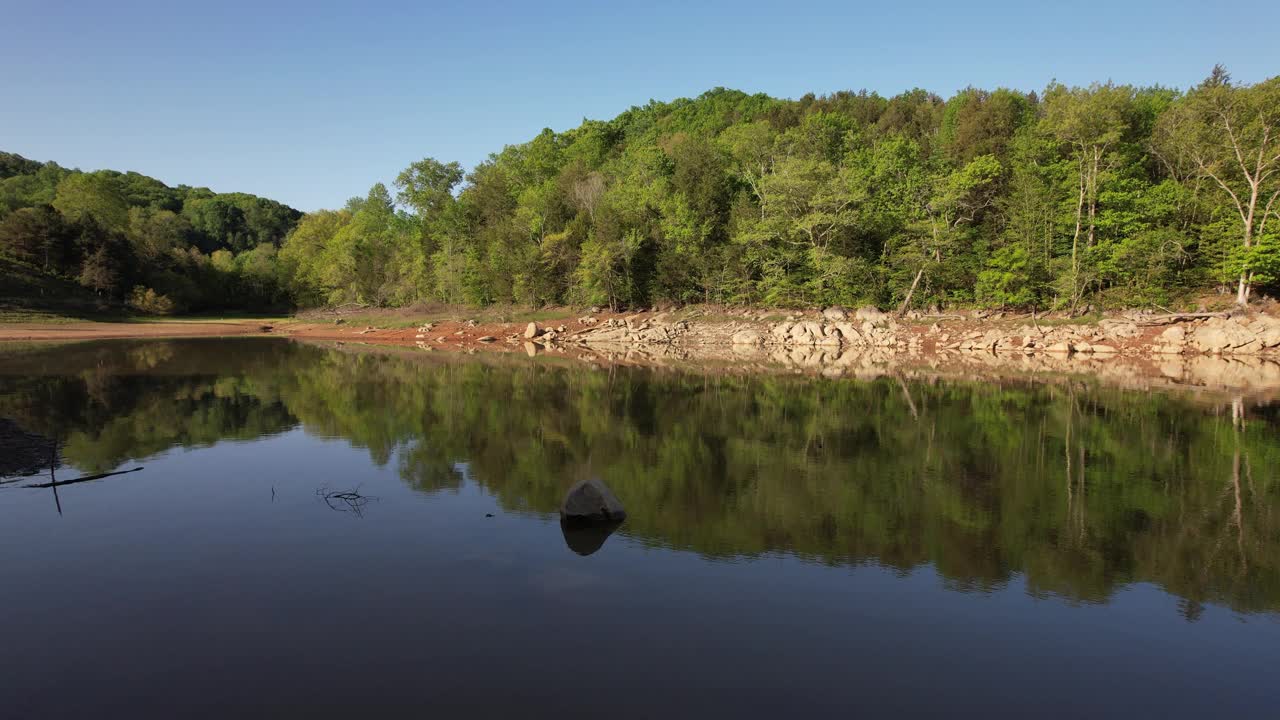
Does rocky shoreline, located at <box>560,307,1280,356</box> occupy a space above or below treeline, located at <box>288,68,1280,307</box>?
below

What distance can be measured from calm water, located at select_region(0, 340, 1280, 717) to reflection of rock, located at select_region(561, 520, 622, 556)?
0.54ft

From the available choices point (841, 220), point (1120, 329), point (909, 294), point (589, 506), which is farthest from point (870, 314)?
point (589, 506)

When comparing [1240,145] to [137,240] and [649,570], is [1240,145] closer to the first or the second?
[649,570]

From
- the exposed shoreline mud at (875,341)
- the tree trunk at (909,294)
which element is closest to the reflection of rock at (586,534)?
the exposed shoreline mud at (875,341)

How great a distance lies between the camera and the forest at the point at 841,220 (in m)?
44.0

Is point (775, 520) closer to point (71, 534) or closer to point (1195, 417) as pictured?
point (71, 534)

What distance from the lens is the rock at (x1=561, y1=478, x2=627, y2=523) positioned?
35.9 ft

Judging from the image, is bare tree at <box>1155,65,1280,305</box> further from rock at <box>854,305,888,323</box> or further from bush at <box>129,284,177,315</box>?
bush at <box>129,284,177,315</box>

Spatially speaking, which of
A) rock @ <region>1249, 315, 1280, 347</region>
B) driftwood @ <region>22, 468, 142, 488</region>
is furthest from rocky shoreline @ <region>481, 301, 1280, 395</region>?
driftwood @ <region>22, 468, 142, 488</region>

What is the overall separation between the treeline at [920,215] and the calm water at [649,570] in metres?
31.0

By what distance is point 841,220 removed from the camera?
169 feet

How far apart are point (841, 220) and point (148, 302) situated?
242ft

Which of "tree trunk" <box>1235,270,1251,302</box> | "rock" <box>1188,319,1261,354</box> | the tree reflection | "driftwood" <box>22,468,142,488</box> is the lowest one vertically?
the tree reflection

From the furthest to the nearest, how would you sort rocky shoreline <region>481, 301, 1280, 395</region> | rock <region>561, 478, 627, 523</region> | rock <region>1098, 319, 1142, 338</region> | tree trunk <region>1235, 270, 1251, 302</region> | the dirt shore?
1. rock <region>1098, 319, 1142, 338</region>
2. tree trunk <region>1235, 270, 1251, 302</region>
3. the dirt shore
4. rocky shoreline <region>481, 301, 1280, 395</region>
5. rock <region>561, 478, 627, 523</region>
